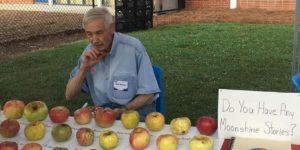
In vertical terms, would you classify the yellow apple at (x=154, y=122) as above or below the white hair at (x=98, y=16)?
below

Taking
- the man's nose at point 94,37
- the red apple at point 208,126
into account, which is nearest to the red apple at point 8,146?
the red apple at point 208,126

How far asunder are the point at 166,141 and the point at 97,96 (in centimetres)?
118

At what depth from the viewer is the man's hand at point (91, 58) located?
2871 millimetres

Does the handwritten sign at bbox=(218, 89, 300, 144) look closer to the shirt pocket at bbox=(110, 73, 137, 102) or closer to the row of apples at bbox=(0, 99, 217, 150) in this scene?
the row of apples at bbox=(0, 99, 217, 150)

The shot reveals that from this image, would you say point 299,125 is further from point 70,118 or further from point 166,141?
point 70,118

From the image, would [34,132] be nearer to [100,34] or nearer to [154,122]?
[154,122]

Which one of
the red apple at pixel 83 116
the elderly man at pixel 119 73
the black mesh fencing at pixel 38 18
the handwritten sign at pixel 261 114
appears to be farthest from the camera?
the black mesh fencing at pixel 38 18

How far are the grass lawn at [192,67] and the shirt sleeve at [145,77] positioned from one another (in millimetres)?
2250

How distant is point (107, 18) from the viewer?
289cm

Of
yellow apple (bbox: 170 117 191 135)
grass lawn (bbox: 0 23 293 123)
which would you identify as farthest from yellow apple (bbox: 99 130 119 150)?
grass lawn (bbox: 0 23 293 123)

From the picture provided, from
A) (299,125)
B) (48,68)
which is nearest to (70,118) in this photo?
(299,125)

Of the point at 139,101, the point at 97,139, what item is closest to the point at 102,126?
the point at 97,139

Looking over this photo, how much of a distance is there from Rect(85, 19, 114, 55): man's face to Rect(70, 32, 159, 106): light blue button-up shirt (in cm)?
6

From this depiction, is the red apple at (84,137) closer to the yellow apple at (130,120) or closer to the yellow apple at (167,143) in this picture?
the yellow apple at (130,120)
